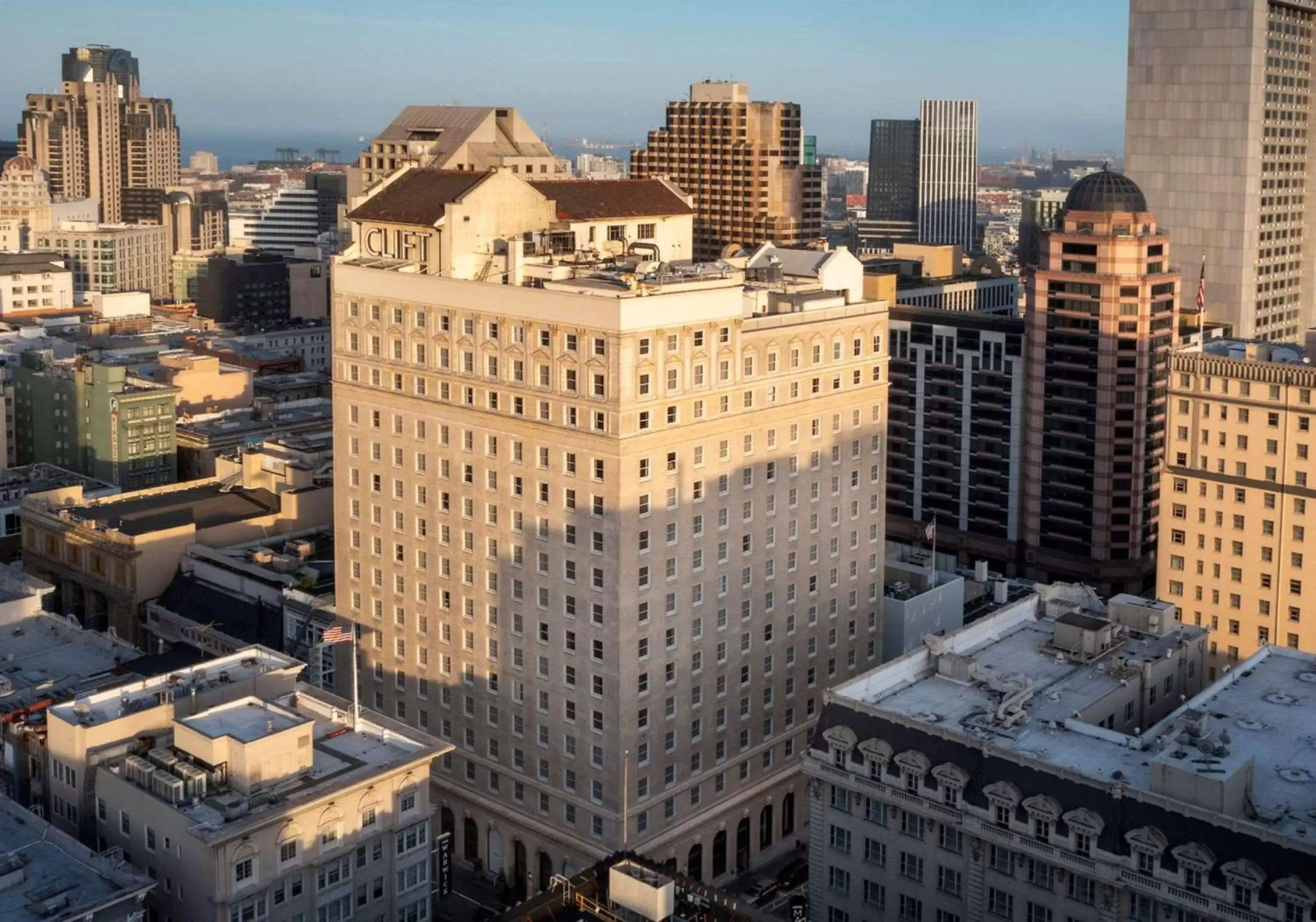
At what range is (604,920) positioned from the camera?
3442 inches

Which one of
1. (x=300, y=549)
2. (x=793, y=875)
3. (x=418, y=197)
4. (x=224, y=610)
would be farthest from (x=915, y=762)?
(x=300, y=549)

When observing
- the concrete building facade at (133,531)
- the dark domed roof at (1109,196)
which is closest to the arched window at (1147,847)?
the concrete building facade at (133,531)

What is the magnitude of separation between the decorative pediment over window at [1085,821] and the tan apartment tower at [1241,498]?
6123cm

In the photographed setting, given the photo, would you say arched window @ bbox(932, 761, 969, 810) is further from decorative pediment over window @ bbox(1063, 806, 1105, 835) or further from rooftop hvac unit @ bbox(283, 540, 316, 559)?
rooftop hvac unit @ bbox(283, 540, 316, 559)

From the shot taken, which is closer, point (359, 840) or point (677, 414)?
point (359, 840)

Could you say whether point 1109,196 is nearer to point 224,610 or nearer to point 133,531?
point 224,610

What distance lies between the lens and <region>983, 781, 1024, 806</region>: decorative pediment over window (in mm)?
94438

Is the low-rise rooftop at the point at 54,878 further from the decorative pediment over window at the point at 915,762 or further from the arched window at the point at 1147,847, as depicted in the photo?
the arched window at the point at 1147,847

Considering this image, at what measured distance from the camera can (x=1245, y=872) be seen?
85188 mm

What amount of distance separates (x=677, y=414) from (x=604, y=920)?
4088cm

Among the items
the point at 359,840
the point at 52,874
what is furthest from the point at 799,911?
the point at 52,874

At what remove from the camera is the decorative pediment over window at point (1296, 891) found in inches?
3263

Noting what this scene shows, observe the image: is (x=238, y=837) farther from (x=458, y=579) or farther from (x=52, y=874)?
(x=458, y=579)

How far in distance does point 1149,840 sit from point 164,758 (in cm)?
5759
